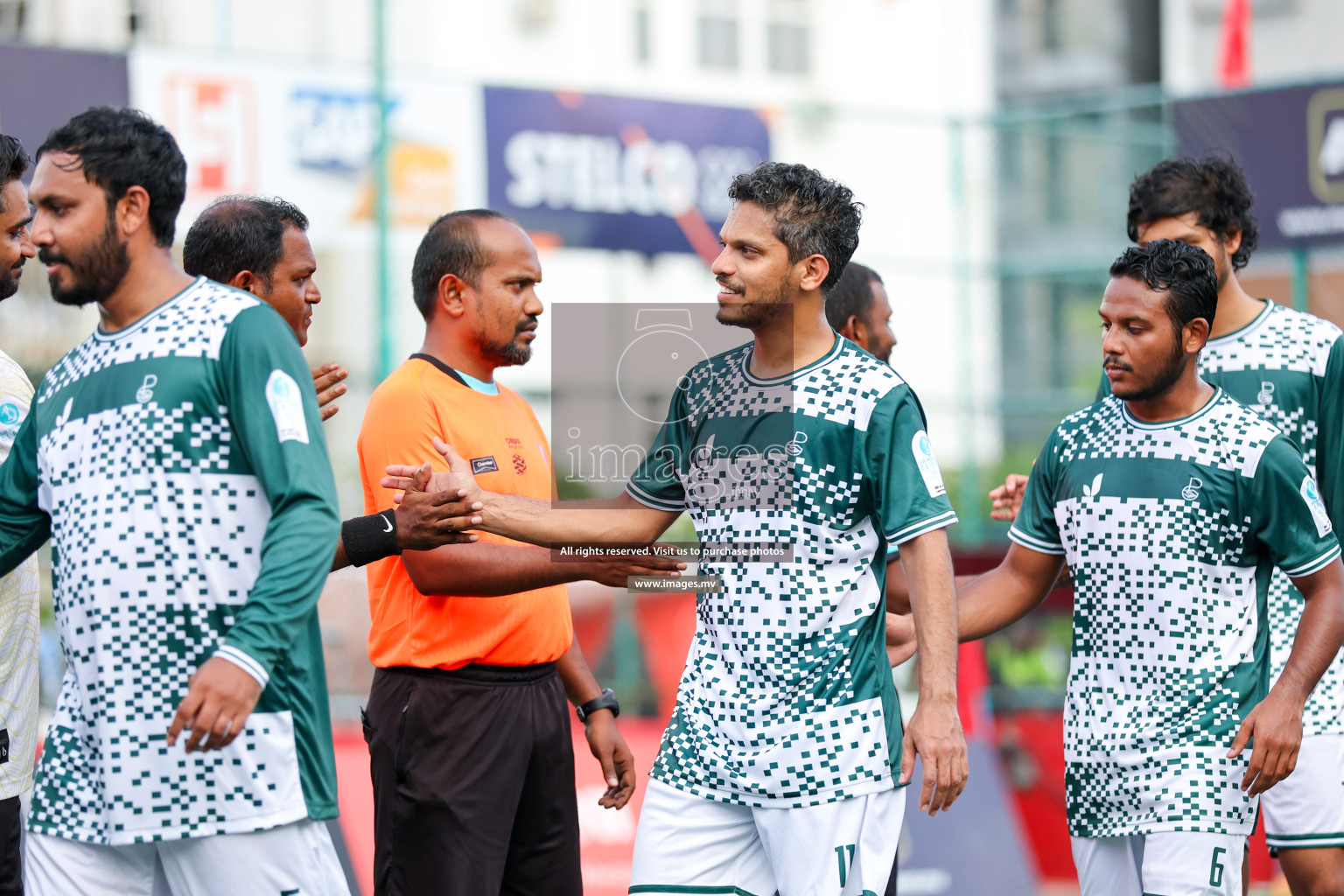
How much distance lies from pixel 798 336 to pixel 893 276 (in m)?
9.63

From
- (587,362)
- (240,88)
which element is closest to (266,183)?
(240,88)

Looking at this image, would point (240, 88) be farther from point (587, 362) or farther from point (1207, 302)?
point (1207, 302)

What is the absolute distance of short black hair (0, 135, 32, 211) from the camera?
4652 millimetres

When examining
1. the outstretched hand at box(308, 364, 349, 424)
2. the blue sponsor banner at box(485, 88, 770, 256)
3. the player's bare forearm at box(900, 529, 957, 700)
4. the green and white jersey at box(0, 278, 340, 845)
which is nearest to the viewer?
the green and white jersey at box(0, 278, 340, 845)

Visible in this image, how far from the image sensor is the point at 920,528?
4.00m

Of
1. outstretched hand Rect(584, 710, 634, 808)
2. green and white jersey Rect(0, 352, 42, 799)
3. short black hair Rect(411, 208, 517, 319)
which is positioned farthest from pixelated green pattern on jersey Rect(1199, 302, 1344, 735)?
green and white jersey Rect(0, 352, 42, 799)

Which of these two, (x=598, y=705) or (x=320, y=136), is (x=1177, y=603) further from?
(x=320, y=136)

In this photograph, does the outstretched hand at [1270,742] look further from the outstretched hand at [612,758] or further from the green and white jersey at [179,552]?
the green and white jersey at [179,552]

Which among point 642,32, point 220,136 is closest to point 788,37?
point 642,32

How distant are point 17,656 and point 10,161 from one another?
143 cm

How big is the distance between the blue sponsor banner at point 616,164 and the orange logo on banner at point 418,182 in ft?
1.04

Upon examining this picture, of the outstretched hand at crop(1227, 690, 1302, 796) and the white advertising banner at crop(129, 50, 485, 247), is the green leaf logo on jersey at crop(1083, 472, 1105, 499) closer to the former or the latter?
the outstretched hand at crop(1227, 690, 1302, 796)

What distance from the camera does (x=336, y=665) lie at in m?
10.7

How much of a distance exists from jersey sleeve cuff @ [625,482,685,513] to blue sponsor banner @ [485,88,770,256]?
7.21m
